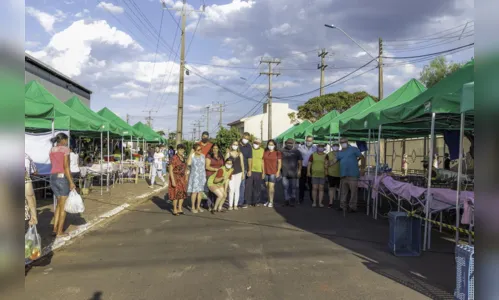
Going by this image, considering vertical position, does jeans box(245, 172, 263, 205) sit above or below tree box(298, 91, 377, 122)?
below

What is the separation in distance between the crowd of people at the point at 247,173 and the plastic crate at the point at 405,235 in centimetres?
384

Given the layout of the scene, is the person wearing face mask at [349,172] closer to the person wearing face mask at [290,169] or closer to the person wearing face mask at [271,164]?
the person wearing face mask at [290,169]

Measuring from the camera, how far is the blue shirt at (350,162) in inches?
407

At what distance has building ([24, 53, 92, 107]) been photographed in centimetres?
2565

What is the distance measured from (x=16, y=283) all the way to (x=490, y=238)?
251 cm

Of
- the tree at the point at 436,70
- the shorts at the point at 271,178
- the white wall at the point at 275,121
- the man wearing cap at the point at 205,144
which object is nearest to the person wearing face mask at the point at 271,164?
the shorts at the point at 271,178

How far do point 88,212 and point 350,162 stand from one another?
6.76 meters

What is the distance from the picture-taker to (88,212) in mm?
9977

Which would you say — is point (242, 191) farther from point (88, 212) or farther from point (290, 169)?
point (88, 212)

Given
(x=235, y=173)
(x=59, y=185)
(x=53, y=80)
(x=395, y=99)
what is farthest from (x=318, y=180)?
(x=53, y=80)

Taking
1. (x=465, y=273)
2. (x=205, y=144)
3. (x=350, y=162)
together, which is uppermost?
(x=205, y=144)

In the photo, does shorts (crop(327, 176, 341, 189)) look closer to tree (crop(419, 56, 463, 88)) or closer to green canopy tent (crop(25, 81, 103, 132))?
green canopy tent (crop(25, 81, 103, 132))

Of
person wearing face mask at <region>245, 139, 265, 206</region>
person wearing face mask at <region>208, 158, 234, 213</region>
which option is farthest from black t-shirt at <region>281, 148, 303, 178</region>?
person wearing face mask at <region>208, 158, 234, 213</region>

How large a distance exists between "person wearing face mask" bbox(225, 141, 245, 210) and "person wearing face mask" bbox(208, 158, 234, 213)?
6.0 inches
